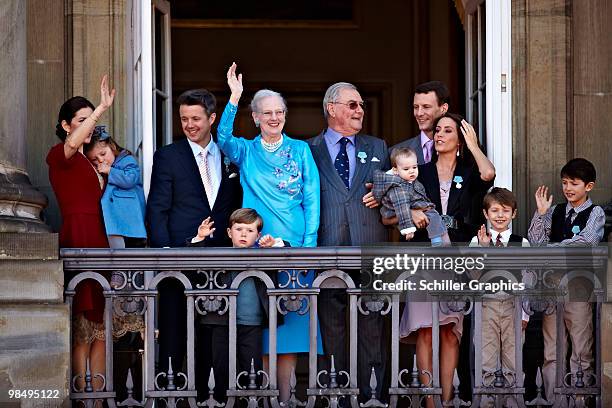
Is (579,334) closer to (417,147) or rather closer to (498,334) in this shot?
(498,334)

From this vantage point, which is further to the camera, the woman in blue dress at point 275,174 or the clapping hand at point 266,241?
the woman in blue dress at point 275,174

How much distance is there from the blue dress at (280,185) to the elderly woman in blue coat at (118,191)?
0.53 metres

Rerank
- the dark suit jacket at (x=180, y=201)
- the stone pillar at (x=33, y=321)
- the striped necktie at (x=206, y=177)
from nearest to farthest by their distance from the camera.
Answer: the stone pillar at (x=33, y=321) → the dark suit jacket at (x=180, y=201) → the striped necktie at (x=206, y=177)

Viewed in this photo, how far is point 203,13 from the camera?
592 inches

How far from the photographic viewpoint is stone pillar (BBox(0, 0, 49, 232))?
9.76 m

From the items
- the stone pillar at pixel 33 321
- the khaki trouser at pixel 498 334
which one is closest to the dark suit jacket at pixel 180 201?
the stone pillar at pixel 33 321

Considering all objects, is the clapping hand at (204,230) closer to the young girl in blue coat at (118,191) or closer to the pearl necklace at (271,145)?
the young girl in blue coat at (118,191)

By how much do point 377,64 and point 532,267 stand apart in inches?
227

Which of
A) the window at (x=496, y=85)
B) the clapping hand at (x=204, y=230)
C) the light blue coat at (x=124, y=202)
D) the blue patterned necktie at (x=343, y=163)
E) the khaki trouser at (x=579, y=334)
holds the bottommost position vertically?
the khaki trouser at (x=579, y=334)

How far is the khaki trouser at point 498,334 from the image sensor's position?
967cm

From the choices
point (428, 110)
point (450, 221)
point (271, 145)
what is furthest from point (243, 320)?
point (428, 110)

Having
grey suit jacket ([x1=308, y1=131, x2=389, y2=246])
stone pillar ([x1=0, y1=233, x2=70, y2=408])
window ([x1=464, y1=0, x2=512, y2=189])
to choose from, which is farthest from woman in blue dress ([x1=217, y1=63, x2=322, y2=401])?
window ([x1=464, y1=0, x2=512, y2=189])

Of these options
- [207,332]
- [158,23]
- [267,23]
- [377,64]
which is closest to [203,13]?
[267,23]

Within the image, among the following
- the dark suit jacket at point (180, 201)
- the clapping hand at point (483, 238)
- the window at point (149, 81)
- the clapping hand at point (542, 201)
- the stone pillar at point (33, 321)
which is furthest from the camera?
the window at point (149, 81)
